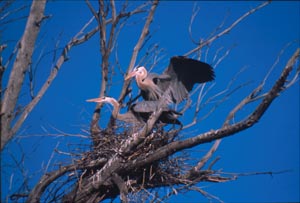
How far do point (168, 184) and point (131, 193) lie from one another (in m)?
0.45

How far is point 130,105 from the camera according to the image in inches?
239

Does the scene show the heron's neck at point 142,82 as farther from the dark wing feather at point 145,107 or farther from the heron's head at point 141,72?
the dark wing feather at point 145,107

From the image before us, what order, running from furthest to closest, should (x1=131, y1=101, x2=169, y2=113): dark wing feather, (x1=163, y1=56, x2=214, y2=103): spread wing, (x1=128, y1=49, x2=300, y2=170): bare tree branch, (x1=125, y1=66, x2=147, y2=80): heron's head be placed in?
(x1=125, y1=66, x2=147, y2=80): heron's head
(x1=163, y1=56, x2=214, y2=103): spread wing
(x1=131, y1=101, x2=169, y2=113): dark wing feather
(x1=128, y1=49, x2=300, y2=170): bare tree branch

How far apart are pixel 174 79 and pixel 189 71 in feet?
0.80

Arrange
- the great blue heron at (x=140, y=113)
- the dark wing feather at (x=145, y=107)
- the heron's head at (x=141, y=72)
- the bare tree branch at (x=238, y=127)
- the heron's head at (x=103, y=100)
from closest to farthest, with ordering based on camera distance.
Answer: the bare tree branch at (x=238, y=127), the heron's head at (x=103, y=100), the great blue heron at (x=140, y=113), the dark wing feather at (x=145, y=107), the heron's head at (x=141, y=72)

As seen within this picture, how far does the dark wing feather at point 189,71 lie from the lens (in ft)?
19.4

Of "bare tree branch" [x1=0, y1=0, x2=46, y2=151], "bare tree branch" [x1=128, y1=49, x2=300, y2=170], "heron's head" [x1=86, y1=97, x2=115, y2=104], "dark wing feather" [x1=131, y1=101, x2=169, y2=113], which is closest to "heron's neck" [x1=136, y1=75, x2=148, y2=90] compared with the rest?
"heron's head" [x1=86, y1=97, x2=115, y2=104]

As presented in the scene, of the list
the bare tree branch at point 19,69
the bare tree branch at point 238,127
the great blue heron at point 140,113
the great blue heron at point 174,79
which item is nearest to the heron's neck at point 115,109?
the great blue heron at point 140,113

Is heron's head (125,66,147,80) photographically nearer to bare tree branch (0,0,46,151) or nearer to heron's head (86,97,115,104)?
heron's head (86,97,115,104)

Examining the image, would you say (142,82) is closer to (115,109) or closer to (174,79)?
(174,79)

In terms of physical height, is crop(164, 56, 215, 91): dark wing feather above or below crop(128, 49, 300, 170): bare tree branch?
above

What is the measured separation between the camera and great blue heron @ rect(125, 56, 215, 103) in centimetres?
597

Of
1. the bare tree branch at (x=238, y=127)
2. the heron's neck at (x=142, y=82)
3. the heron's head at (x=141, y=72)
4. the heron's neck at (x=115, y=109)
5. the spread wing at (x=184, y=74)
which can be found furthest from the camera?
the heron's neck at (x=142, y=82)

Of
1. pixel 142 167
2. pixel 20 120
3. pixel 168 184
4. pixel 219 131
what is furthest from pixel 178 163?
pixel 20 120
